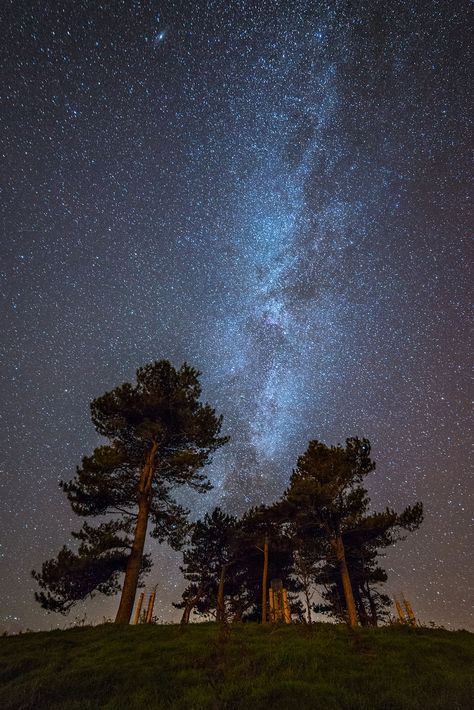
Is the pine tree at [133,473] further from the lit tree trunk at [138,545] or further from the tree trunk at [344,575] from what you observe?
the tree trunk at [344,575]

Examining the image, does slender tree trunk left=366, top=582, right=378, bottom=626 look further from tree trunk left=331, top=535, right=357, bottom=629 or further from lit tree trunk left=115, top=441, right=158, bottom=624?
lit tree trunk left=115, top=441, right=158, bottom=624

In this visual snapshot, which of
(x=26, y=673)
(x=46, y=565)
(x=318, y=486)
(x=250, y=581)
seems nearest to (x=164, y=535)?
(x=46, y=565)

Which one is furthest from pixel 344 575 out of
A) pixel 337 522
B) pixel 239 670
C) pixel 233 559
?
pixel 239 670

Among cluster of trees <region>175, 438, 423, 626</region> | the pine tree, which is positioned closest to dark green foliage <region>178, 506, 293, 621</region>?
cluster of trees <region>175, 438, 423, 626</region>

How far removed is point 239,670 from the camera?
343 inches

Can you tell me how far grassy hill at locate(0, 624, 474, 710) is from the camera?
721 cm

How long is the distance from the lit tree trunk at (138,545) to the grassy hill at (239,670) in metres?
2.11

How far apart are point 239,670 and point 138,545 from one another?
32.9 ft

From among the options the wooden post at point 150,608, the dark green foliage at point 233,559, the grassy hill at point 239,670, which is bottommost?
the grassy hill at point 239,670

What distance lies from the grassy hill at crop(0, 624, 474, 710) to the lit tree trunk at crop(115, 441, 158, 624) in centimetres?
211

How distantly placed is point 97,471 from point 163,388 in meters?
5.27

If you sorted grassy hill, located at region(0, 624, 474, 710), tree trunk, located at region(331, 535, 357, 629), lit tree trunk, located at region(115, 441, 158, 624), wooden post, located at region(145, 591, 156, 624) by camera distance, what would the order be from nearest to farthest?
1. grassy hill, located at region(0, 624, 474, 710)
2. lit tree trunk, located at region(115, 441, 158, 624)
3. tree trunk, located at region(331, 535, 357, 629)
4. wooden post, located at region(145, 591, 156, 624)

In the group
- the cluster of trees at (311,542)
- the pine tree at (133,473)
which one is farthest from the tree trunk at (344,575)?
the pine tree at (133,473)

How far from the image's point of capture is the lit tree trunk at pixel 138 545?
16072 mm
